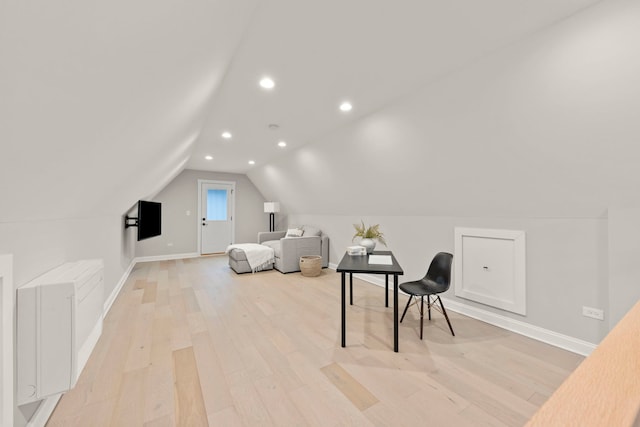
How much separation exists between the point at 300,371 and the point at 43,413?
1.47m

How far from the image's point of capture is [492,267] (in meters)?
2.58

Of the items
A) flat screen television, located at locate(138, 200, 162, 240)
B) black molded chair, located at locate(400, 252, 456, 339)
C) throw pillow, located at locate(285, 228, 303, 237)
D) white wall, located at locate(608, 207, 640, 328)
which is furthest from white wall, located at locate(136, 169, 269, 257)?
white wall, located at locate(608, 207, 640, 328)

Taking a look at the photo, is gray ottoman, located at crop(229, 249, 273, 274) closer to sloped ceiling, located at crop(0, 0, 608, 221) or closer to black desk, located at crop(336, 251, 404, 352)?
sloped ceiling, located at crop(0, 0, 608, 221)

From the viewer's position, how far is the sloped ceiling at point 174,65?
705 millimetres

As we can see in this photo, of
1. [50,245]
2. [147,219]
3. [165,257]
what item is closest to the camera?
[50,245]

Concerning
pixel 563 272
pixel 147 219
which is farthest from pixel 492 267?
pixel 147 219

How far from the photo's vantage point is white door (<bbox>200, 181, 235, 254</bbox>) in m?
6.54

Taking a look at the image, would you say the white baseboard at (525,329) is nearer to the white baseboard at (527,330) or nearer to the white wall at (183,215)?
the white baseboard at (527,330)

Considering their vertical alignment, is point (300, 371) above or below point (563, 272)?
below

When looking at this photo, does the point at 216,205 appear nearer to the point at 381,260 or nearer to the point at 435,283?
the point at 381,260

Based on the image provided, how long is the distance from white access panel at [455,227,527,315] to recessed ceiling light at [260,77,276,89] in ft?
8.50

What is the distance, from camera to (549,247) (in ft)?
7.31

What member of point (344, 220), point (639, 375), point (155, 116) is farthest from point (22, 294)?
point (344, 220)

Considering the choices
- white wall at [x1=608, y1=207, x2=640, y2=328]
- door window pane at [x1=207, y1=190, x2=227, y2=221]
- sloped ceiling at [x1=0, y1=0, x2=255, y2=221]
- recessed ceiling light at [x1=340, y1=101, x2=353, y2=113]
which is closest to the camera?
sloped ceiling at [x1=0, y1=0, x2=255, y2=221]
